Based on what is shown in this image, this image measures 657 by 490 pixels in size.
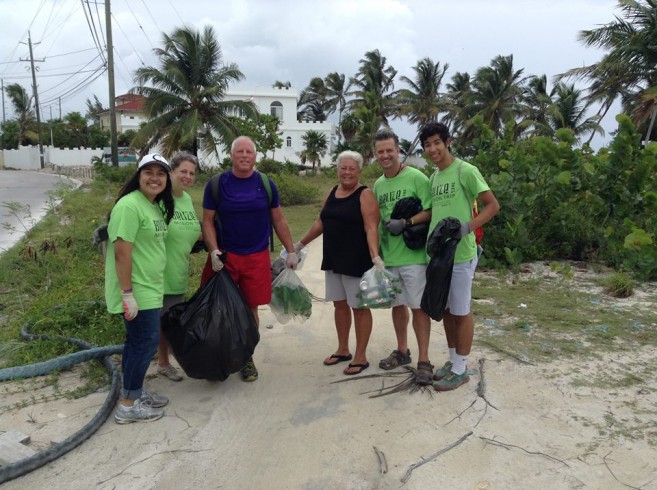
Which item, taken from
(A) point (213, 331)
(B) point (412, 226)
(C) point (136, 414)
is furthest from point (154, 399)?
(B) point (412, 226)

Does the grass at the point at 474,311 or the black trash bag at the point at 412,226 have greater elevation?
the black trash bag at the point at 412,226

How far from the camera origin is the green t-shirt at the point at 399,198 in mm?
3771

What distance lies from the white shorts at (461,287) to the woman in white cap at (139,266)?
1.89m

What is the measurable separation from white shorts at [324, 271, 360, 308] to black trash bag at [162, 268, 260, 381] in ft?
2.20

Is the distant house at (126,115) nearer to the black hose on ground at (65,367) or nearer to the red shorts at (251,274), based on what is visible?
the black hose on ground at (65,367)

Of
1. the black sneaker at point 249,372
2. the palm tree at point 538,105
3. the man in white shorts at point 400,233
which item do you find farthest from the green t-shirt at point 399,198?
the palm tree at point 538,105

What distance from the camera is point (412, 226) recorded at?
369cm

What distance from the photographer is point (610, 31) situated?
18.6 m

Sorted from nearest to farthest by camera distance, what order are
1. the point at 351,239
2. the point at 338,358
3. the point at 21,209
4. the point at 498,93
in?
the point at 351,239
the point at 338,358
the point at 21,209
the point at 498,93

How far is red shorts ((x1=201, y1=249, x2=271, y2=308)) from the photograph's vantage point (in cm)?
386

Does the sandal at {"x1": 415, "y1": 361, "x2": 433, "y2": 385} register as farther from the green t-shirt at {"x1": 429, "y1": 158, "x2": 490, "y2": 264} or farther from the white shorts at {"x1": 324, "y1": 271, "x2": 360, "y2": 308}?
the green t-shirt at {"x1": 429, "y1": 158, "x2": 490, "y2": 264}

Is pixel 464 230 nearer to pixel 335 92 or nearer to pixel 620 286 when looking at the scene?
pixel 620 286

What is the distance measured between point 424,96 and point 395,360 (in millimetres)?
37847

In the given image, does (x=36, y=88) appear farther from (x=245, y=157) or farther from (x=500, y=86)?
(x=245, y=157)
